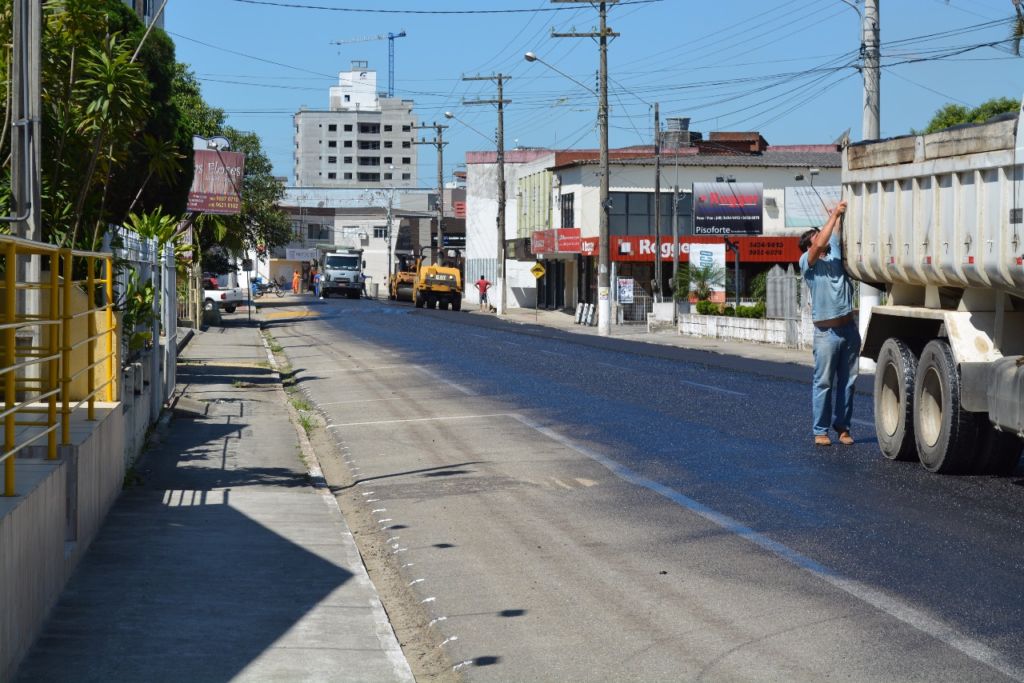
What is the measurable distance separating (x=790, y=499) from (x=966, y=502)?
1.18 m

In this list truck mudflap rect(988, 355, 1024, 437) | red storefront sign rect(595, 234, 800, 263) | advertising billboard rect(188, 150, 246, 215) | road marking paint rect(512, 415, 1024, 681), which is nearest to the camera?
road marking paint rect(512, 415, 1024, 681)

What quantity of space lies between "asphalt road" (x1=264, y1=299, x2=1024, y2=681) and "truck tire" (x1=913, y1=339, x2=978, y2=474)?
0.22 m

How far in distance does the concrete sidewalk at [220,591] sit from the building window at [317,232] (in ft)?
467

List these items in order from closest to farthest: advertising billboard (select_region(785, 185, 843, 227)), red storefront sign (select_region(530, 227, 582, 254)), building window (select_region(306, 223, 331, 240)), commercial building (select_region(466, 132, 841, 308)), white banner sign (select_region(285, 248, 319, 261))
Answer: advertising billboard (select_region(785, 185, 843, 227))
commercial building (select_region(466, 132, 841, 308))
red storefront sign (select_region(530, 227, 582, 254))
white banner sign (select_region(285, 248, 319, 261))
building window (select_region(306, 223, 331, 240))

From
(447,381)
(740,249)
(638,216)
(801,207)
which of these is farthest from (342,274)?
(447,381)

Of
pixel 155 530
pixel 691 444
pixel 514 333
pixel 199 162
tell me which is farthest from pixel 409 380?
pixel 514 333

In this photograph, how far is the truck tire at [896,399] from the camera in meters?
11.9

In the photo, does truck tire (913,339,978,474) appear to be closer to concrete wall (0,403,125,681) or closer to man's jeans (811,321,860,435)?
man's jeans (811,321,860,435)

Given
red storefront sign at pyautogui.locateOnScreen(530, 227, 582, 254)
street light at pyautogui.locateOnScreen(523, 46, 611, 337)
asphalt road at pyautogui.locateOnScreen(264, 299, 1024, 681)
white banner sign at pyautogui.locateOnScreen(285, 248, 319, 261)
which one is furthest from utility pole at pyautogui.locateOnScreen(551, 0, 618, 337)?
white banner sign at pyautogui.locateOnScreen(285, 248, 319, 261)

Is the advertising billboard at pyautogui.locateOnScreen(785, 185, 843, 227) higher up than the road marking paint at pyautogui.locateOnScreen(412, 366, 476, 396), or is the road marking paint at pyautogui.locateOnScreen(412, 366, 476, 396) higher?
the advertising billboard at pyautogui.locateOnScreen(785, 185, 843, 227)

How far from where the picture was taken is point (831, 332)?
1311 centimetres

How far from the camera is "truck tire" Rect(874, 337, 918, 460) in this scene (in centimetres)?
1195

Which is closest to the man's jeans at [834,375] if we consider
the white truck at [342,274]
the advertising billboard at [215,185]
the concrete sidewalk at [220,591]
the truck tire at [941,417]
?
the truck tire at [941,417]

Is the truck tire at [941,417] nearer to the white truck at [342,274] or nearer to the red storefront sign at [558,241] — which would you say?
the red storefront sign at [558,241]
